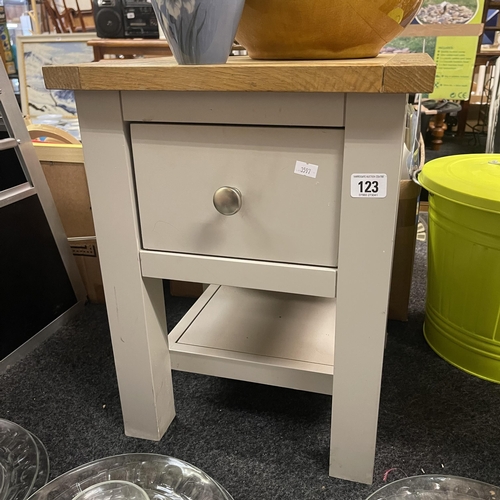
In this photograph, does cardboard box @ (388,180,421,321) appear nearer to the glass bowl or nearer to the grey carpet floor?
the grey carpet floor

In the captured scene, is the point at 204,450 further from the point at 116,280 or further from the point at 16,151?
the point at 16,151

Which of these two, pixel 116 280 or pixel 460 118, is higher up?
pixel 116 280

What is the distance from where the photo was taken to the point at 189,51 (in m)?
0.54

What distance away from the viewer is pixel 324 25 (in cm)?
57

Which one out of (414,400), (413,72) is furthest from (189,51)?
(414,400)

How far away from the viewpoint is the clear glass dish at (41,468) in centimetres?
70

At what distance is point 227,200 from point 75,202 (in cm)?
70

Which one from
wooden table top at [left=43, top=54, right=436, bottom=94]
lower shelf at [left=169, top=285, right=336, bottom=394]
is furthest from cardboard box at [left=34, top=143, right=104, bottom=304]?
wooden table top at [left=43, top=54, right=436, bottom=94]

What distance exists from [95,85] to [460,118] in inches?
121

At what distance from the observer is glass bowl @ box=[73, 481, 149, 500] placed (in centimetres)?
59

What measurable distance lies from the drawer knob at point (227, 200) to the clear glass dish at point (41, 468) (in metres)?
0.47

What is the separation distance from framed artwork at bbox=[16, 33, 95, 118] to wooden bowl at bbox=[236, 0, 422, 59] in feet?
5.73

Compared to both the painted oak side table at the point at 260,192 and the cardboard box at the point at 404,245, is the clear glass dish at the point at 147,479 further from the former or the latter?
the cardboard box at the point at 404,245

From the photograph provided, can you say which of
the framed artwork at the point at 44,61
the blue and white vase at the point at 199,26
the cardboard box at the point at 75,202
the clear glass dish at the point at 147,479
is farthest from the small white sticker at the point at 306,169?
the framed artwork at the point at 44,61
